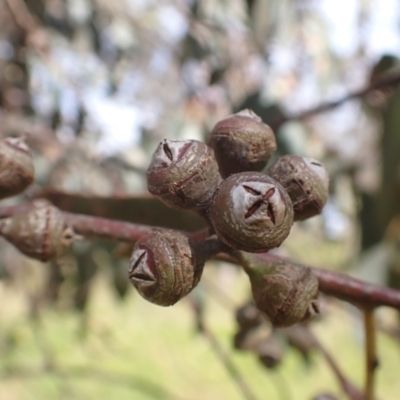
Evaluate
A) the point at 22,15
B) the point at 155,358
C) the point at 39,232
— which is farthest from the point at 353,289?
the point at 155,358

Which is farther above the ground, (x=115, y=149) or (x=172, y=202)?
(x=172, y=202)

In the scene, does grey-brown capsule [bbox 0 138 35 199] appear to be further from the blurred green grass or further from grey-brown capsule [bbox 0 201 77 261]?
the blurred green grass

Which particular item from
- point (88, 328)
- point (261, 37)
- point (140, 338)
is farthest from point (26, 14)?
point (140, 338)

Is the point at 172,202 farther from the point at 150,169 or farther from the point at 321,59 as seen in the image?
the point at 321,59

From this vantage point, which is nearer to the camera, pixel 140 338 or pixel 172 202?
pixel 172 202

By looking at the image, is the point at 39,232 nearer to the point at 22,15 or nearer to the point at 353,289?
the point at 353,289

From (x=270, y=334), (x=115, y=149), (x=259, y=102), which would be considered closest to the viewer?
(x=270, y=334)
